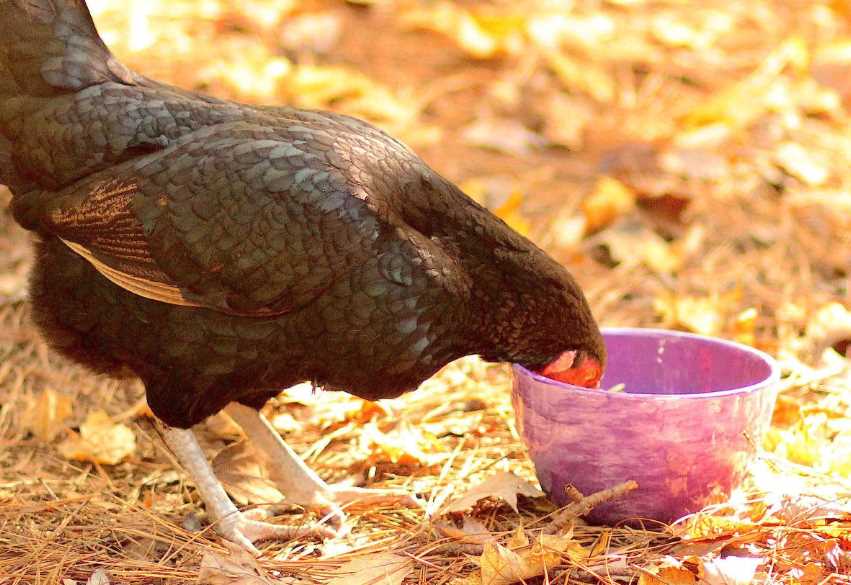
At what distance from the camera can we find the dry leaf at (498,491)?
2650mm

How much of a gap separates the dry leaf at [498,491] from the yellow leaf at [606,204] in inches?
72.4

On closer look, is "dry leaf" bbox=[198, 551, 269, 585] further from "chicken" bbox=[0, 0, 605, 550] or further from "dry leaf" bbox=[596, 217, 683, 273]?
"dry leaf" bbox=[596, 217, 683, 273]

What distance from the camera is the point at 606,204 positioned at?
4.39 meters

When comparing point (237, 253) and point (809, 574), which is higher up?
point (237, 253)

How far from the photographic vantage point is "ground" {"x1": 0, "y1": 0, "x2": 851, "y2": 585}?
8.18 ft

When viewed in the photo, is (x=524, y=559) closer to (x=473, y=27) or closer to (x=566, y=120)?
(x=566, y=120)

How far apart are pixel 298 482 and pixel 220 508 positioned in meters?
0.25

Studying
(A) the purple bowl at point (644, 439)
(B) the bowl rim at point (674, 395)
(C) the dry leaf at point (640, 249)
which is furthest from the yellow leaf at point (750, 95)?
(A) the purple bowl at point (644, 439)

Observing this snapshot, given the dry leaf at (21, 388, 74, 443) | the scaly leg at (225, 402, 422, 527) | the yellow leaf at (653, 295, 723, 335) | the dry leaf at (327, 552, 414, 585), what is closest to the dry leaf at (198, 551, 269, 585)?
the dry leaf at (327, 552, 414, 585)

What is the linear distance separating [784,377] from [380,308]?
1.65 metres

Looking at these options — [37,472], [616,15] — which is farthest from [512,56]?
[37,472]

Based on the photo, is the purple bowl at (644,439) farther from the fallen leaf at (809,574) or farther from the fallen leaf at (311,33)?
the fallen leaf at (311,33)

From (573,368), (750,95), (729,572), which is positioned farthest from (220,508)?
(750,95)

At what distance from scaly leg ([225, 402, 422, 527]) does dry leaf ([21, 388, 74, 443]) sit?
1.81 feet
